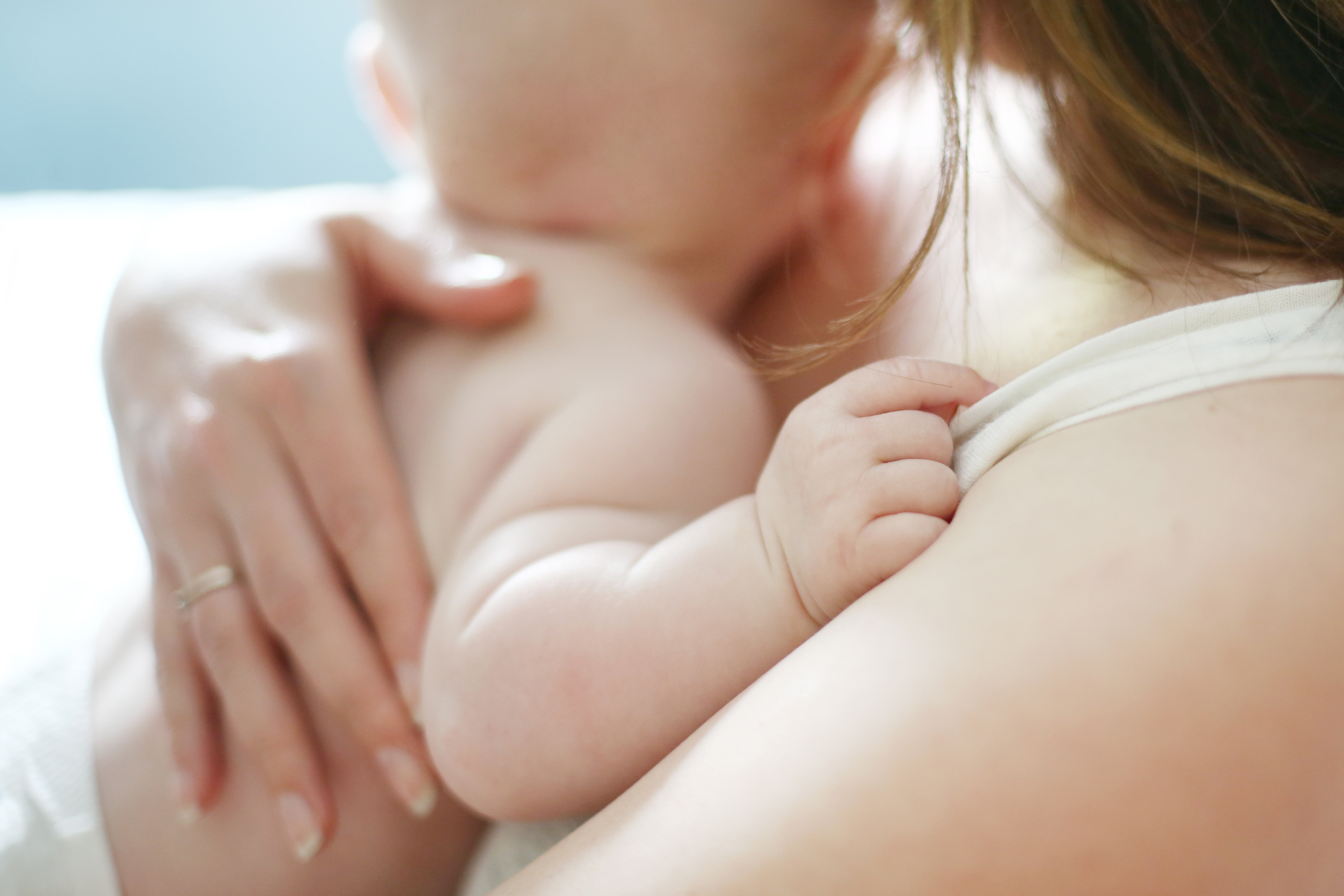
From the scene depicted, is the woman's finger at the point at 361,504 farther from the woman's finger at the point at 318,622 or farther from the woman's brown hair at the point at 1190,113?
the woman's brown hair at the point at 1190,113

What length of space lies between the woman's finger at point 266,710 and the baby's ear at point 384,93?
40 cm

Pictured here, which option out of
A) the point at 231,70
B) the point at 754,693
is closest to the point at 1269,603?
the point at 754,693

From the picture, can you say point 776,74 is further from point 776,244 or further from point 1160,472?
point 1160,472

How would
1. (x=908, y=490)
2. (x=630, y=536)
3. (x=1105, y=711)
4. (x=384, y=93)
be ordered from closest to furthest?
(x=1105, y=711)
(x=908, y=490)
(x=630, y=536)
(x=384, y=93)

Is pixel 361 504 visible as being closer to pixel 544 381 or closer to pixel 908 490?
pixel 544 381

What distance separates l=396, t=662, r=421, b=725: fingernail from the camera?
23.5 inches

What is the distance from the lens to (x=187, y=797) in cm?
58

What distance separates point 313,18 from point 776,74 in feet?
4.84

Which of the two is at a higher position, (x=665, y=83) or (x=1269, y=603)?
(x=665, y=83)

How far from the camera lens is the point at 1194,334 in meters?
0.41

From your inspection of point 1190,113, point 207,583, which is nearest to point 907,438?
point 1190,113

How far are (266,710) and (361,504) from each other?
0.14 m

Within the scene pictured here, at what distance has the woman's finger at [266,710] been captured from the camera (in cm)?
58

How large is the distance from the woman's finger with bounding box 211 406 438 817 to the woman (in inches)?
6.9
